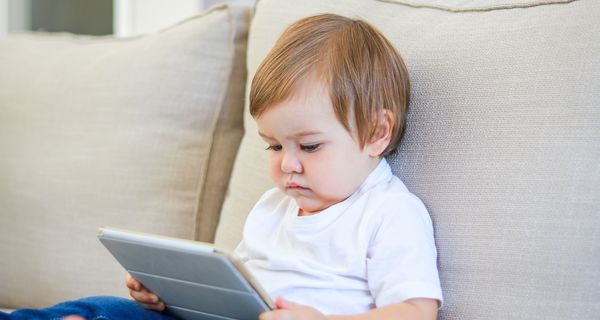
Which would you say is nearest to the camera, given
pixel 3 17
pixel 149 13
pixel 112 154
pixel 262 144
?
pixel 262 144

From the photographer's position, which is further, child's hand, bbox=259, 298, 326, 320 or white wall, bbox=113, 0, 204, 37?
white wall, bbox=113, 0, 204, 37

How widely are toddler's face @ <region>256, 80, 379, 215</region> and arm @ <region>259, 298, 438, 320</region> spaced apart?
0.17m

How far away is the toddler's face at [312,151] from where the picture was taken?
99 centimetres

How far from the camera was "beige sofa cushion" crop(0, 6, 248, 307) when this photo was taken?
56.5 inches

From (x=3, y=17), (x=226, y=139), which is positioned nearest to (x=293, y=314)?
(x=226, y=139)

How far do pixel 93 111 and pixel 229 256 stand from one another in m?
0.77

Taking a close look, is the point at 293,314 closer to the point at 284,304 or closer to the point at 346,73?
the point at 284,304

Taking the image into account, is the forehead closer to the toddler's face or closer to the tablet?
the toddler's face

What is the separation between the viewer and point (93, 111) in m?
1.48

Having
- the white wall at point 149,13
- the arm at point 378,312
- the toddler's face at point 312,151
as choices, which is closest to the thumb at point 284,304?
the arm at point 378,312

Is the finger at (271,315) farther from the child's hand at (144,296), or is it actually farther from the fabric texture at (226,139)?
the fabric texture at (226,139)

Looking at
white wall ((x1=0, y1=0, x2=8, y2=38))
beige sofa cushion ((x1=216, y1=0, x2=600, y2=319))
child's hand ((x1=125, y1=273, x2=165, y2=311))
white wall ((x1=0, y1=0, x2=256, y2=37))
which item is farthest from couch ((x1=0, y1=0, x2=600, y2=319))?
white wall ((x1=0, y1=0, x2=8, y2=38))

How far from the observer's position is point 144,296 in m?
1.05

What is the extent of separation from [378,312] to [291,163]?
0.23 metres
